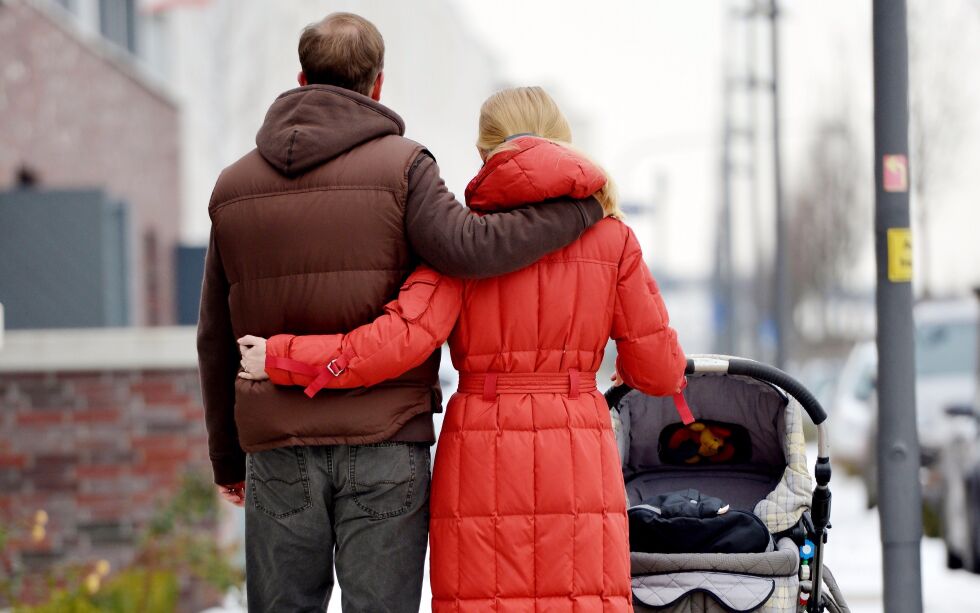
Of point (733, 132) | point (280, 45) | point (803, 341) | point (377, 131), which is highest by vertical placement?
point (280, 45)

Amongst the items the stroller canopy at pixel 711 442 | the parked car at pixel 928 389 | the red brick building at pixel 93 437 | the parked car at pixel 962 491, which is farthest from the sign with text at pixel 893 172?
the red brick building at pixel 93 437

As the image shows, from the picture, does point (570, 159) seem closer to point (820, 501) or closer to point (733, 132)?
point (820, 501)

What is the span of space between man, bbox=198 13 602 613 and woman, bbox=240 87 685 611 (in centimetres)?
8

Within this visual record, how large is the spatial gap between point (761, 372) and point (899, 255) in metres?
1.58

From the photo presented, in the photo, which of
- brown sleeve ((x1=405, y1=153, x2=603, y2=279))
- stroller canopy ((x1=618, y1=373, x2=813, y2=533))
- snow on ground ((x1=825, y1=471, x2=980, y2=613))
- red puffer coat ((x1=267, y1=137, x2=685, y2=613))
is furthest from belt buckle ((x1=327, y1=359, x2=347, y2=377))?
snow on ground ((x1=825, y1=471, x2=980, y2=613))

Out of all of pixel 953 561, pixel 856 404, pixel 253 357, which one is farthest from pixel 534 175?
pixel 856 404

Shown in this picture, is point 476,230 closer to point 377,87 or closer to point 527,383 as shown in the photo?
point 527,383

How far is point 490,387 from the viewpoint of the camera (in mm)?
3723

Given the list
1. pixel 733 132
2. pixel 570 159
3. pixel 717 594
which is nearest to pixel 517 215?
pixel 570 159

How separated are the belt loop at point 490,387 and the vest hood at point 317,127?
2.41ft

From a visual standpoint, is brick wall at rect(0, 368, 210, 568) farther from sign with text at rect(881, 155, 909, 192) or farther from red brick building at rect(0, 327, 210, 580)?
sign with text at rect(881, 155, 909, 192)

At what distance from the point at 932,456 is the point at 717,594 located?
7.43m

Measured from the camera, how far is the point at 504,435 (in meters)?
3.69

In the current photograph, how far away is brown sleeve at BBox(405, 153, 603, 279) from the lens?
3.56 meters
